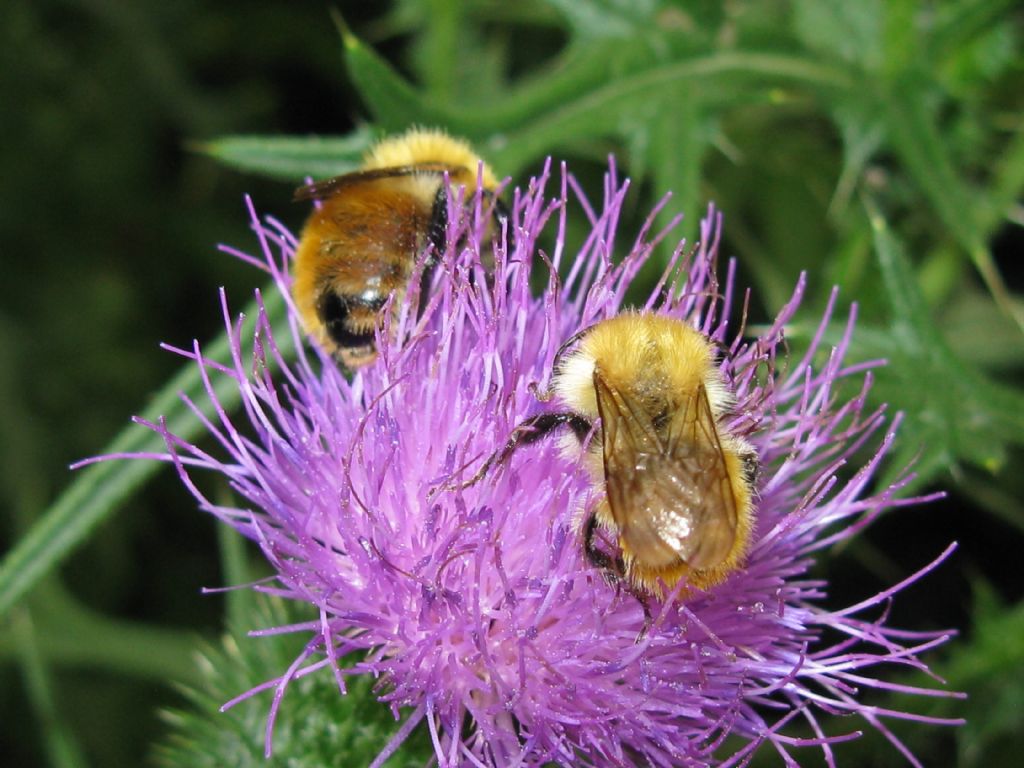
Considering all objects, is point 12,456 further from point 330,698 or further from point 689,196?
point 689,196

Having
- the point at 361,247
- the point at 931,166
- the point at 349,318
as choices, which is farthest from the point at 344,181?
the point at 931,166

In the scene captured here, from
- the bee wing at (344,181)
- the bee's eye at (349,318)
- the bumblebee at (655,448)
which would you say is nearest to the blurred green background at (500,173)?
the bee wing at (344,181)

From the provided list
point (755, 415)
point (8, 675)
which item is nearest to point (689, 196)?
point (755, 415)

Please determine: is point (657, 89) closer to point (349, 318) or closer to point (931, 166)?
point (931, 166)

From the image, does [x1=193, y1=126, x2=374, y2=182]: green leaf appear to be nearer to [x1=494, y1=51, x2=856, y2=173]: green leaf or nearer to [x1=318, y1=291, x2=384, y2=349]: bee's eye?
[x1=494, y1=51, x2=856, y2=173]: green leaf

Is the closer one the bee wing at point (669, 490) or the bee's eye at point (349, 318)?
the bee wing at point (669, 490)

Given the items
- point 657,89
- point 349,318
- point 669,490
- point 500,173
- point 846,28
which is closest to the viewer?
point 669,490

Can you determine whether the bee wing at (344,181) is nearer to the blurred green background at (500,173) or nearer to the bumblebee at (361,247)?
the bumblebee at (361,247)
